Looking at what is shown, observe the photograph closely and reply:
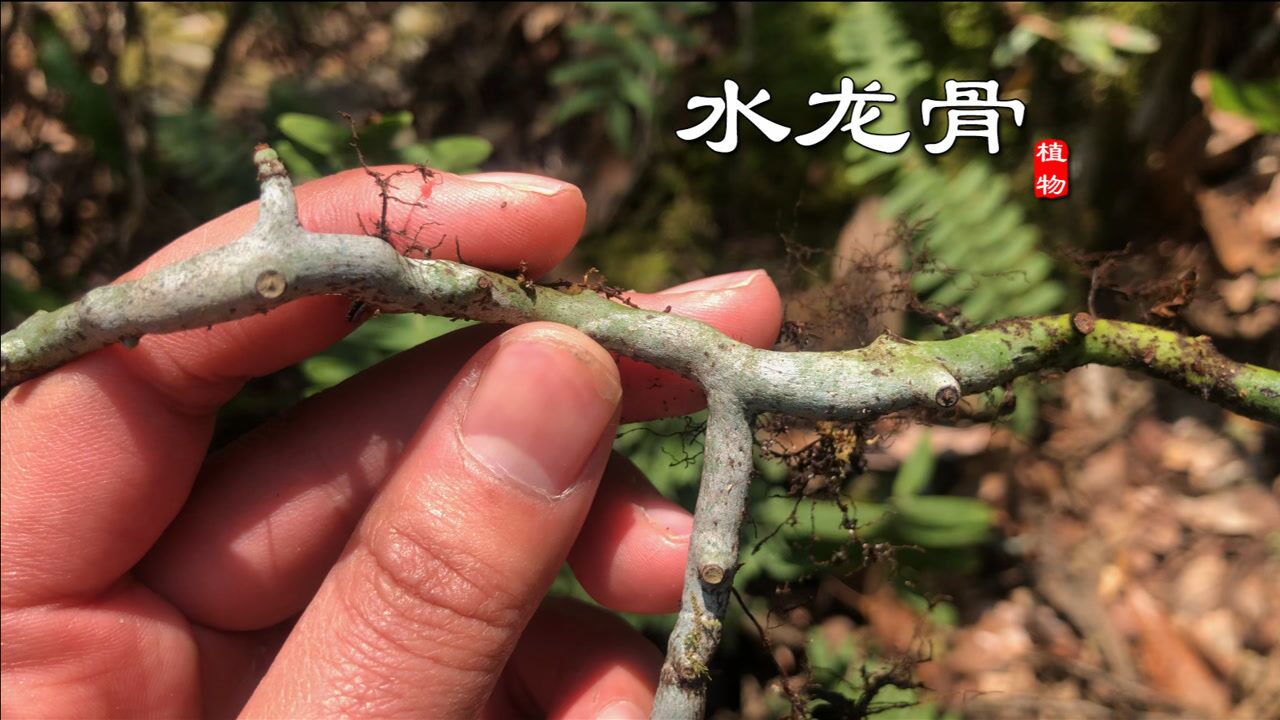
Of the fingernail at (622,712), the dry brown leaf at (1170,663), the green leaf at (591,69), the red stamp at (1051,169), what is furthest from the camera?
the red stamp at (1051,169)

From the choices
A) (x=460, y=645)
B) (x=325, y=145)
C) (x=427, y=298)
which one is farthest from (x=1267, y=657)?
(x=325, y=145)

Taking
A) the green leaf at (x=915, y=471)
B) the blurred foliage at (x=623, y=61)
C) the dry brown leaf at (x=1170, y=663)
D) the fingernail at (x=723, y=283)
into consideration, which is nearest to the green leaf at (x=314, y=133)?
the blurred foliage at (x=623, y=61)

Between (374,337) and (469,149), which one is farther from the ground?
(469,149)

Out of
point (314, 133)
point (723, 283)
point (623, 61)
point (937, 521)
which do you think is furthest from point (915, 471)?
point (314, 133)

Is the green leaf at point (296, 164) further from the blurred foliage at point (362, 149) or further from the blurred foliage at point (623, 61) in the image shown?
the blurred foliage at point (623, 61)

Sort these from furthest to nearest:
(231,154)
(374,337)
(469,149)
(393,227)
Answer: (231,154), (469,149), (374,337), (393,227)

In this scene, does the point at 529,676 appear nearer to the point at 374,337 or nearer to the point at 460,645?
the point at 460,645

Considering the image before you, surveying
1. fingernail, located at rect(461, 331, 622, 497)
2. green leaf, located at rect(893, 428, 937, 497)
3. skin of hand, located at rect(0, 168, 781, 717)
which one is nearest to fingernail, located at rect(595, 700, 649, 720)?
skin of hand, located at rect(0, 168, 781, 717)
